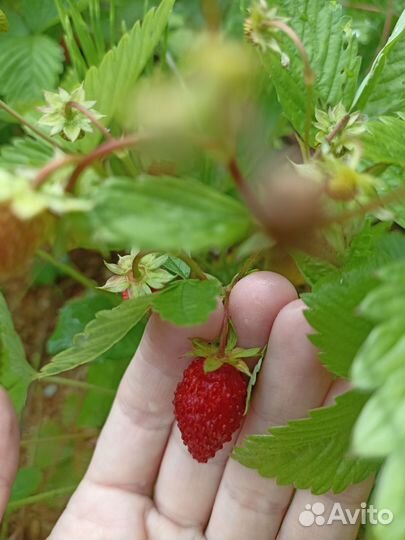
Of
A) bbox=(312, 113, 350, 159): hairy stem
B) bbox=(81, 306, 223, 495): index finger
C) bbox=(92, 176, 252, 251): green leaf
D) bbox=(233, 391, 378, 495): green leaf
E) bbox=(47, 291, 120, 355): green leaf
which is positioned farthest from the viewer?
bbox=(47, 291, 120, 355): green leaf

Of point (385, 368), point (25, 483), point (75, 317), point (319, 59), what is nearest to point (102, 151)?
point (385, 368)

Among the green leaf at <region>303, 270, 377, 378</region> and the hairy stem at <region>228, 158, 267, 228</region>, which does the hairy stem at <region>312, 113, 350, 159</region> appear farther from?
the hairy stem at <region>228, 158, 267, 228</region>

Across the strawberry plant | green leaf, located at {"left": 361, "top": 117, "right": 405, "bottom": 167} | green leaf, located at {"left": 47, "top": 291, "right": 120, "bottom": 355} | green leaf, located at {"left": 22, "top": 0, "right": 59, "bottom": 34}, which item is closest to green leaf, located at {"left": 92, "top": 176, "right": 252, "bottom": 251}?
the strawberry plant

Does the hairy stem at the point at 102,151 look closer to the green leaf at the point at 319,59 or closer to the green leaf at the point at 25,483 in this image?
the green leaf at the point at 319,59

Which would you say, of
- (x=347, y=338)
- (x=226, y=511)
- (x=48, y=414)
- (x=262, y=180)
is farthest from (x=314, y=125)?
(x=48, y=414)

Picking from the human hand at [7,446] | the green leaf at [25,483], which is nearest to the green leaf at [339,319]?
the human hand at [7,446]

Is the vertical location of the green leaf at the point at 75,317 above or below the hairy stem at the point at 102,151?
below
